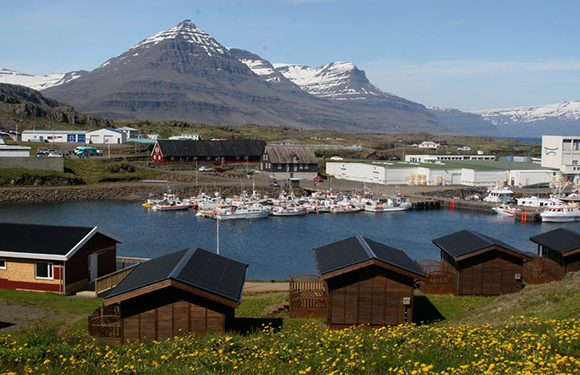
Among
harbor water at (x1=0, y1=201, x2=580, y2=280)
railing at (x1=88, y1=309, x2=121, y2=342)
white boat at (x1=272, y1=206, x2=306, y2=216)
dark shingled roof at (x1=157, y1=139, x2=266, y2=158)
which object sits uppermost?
dark shingled roof at (x1=157, y1=139, x2=266, y2=158)

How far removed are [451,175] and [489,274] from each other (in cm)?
5007

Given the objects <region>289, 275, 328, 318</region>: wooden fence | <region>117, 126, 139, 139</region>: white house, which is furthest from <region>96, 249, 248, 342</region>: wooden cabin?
<region>117, 126, 139, 139</region>: white house

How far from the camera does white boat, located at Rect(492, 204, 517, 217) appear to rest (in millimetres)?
49156

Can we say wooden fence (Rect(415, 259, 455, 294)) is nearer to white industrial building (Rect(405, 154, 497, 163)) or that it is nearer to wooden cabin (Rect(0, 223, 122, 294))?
wooden cabin (Rect(0, 223, 122, 294))

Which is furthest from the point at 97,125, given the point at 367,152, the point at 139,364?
the point at 139,364

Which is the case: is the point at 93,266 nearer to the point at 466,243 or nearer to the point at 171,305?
the point at 171,305

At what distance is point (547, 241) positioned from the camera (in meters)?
20.2

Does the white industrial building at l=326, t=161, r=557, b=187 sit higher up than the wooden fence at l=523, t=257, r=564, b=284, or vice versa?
the white industrial building at l=326, t=161, r=557, b=187

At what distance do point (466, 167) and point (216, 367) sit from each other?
199 feet

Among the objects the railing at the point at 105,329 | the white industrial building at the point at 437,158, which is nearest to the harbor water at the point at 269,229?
the railing at the point at 105,329

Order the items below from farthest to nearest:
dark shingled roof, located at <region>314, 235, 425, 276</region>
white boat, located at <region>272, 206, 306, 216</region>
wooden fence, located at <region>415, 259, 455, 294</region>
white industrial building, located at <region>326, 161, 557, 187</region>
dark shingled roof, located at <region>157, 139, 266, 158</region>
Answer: dark shingled roof, located at <region>157, 139, 266, 158</region>, white industrial building, located at <region>326, 161, 557, 187</region>, white boat, located at <region>272, 206, 306, 216</region>, wooden fence, located at <region>415, 259, 455, 294</region>, dark shingled roof, located at <region>314, 235, 425, 276</region>

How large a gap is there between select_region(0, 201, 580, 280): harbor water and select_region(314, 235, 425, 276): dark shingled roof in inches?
449

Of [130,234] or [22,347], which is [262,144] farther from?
[22,347]

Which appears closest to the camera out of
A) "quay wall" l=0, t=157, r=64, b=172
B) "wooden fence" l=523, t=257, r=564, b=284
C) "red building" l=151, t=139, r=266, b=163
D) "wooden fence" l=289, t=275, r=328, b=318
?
"wooden fence" l=289, t=275, r=328, b=318
